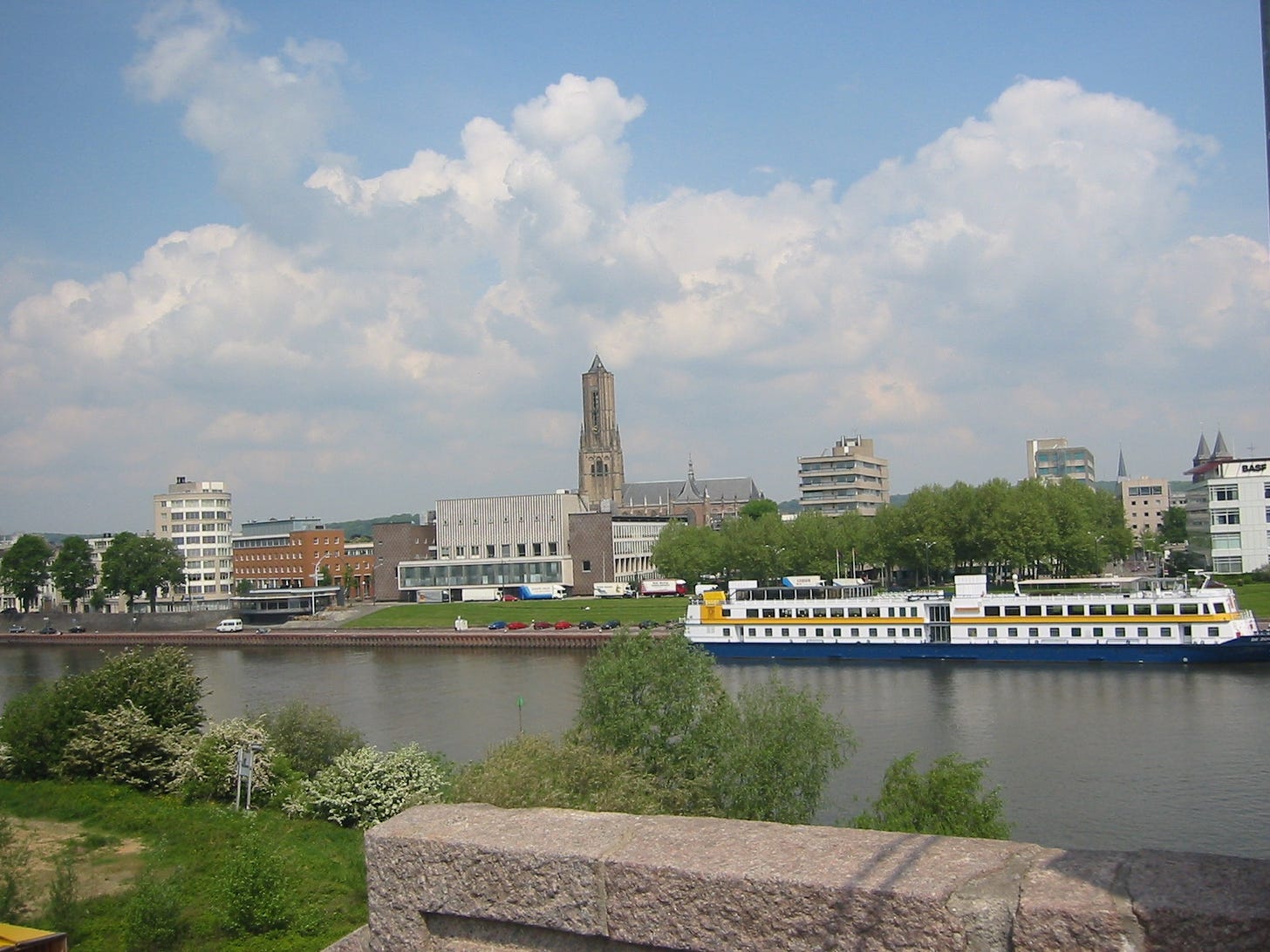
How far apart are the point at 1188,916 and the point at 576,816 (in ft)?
5.57

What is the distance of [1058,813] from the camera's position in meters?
18.6

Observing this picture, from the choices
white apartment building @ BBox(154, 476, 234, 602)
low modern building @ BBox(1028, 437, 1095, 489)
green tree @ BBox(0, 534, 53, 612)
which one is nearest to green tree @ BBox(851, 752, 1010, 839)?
green tree @ BBox(0, 534, 53, 612)

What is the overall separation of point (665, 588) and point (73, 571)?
47136mm

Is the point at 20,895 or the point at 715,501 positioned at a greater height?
the point at 715,501

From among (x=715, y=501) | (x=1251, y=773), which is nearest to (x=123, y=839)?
(x=1251, y=773)

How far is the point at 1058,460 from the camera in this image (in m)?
128

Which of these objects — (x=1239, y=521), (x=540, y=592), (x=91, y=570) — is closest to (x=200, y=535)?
(x=91, y=570)

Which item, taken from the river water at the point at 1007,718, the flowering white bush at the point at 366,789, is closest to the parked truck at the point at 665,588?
the river water at the point at 1007,718

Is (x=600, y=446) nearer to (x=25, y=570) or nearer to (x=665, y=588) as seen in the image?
(x=665, y=588)

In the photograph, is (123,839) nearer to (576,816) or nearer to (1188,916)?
(576,816)

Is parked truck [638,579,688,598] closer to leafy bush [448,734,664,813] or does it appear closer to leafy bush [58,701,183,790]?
leafy bush [58,701,183,790]

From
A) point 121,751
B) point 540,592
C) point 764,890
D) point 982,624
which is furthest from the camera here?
point 540,592

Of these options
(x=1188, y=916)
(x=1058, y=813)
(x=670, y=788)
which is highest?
(x=1188, y=916)

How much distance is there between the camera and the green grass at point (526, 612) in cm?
6081
